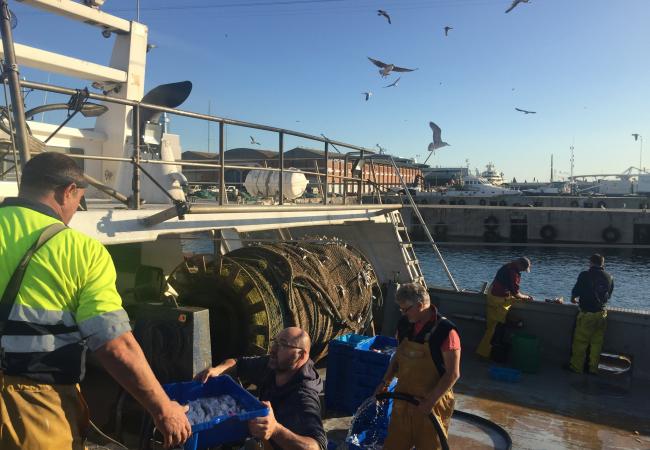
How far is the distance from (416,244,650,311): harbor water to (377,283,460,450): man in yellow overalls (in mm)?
20998

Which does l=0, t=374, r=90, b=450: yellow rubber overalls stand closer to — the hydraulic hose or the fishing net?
the hydraulic hose

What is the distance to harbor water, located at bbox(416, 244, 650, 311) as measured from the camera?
86.3 ft

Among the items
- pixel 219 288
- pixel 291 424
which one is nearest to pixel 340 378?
pixel 219 288

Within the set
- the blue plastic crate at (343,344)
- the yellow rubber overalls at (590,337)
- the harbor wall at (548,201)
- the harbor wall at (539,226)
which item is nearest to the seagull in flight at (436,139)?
the yellow rubber overalls at (590,337)

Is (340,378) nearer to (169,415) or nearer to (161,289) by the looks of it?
(161,289)

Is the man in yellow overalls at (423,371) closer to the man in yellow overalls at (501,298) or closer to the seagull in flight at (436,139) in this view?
the man in yellow overalls at (501,298)

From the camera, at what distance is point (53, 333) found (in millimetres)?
2236

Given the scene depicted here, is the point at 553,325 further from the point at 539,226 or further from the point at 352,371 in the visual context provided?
the point at 539,226

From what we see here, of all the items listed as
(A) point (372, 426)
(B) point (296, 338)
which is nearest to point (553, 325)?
(A) point (372, 426)

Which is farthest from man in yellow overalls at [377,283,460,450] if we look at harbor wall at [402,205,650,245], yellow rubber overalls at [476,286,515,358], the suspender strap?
harbor wall at [402,205,650,245]

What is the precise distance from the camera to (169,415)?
231cm

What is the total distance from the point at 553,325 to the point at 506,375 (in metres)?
1.62

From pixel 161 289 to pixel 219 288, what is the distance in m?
1.38

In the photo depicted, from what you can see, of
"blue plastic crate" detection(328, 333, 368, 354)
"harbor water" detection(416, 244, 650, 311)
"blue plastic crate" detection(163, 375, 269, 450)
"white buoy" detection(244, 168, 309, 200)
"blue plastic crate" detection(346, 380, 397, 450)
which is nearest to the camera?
"blue plastic crate" detection(163, 375, 269, 450)
